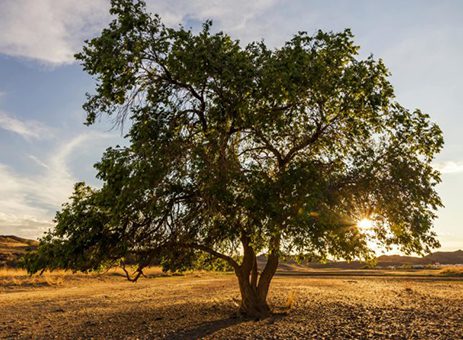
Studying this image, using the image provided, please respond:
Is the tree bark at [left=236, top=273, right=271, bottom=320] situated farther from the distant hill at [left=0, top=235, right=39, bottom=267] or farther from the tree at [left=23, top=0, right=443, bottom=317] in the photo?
the distant hill at [left=0, top=235, right=39, bottom=267]

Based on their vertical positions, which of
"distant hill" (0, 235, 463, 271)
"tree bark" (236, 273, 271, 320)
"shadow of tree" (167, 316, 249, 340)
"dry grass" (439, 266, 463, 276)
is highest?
"distant hill" (0, 235, 463, 271)

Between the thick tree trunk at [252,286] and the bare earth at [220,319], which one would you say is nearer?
the bare earth at [220,319]

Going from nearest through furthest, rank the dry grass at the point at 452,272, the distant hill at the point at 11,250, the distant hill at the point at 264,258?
the dry grass at the point at 452,272
the distant hill at the point at 11,250
the distant hill at the point at 264,258

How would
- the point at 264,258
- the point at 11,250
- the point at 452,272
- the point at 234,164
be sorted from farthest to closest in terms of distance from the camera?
the point at 264,258 < the point at 11,250 < the point at 452,272 < the point at 234,164

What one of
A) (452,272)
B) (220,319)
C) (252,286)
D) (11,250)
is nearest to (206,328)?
(220,319)

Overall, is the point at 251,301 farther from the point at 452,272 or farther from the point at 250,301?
the point at 452,272

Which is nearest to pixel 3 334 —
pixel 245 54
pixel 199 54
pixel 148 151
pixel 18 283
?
pixel 148 151

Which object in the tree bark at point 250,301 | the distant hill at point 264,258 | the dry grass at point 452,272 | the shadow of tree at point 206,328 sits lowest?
the shadow of tree at point 206,328

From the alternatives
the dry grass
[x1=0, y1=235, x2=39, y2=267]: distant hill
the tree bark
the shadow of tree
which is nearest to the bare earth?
the shadow of tree

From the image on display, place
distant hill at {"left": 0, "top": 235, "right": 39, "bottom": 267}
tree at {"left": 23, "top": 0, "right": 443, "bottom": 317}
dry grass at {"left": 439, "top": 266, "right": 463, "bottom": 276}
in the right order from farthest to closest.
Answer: distant hill at {"left": 0, "top": 235, "right": 39, "bottom": 267}
dry grass at {"left": 439, "top": 266, "right": 463, "bottom": 276}
tree at {"left": 23, "top": 0, "right": 443, "bottom": 317}

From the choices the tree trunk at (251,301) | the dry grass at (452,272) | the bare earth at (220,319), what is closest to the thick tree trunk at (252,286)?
the tree trunk at (251,301)

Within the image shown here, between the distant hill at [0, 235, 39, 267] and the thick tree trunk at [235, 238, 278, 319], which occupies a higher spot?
the distant hill at [0, 235, 39, 267]

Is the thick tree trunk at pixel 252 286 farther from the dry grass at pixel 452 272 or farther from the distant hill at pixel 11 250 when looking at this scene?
the distant hill at pixel 11 250

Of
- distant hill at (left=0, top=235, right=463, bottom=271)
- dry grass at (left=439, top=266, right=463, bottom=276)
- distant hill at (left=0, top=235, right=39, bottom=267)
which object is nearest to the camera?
dry grass at (left=439, top=266, right=463, bottom=276)
